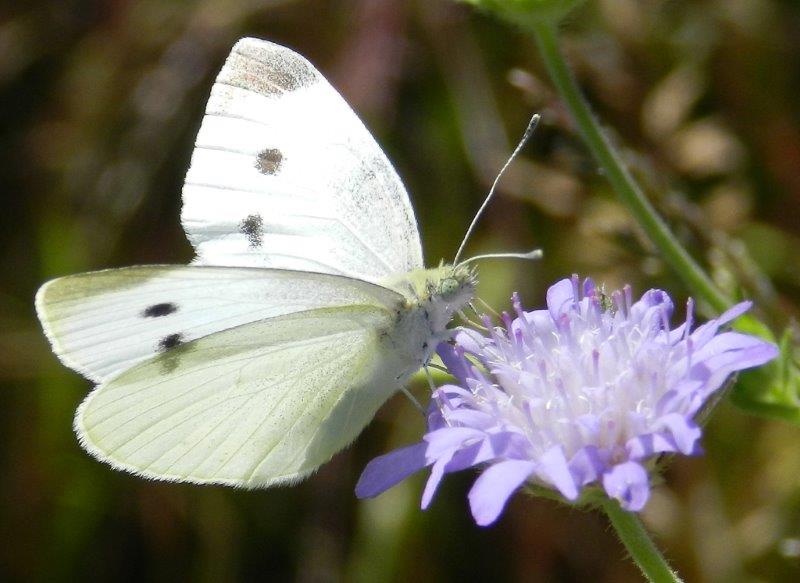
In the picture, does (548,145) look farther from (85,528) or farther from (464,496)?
(85,528)

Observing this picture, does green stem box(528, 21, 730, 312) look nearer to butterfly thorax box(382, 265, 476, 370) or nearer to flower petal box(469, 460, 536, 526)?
butterfly thorax box(382, 265, 476, 370)

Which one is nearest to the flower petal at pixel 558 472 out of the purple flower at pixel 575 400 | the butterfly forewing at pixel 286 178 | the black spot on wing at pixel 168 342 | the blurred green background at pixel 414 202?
the purple flower at pixel 575 400

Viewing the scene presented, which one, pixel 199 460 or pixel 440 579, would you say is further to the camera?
pixel 440 579

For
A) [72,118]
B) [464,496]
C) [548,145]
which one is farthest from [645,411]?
[72,118]

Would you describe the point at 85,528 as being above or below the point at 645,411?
below

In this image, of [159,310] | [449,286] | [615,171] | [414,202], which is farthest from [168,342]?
[414,202]

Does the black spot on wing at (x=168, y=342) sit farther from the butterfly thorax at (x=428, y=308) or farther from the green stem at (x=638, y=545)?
the green stem at (x=638, y=545)
